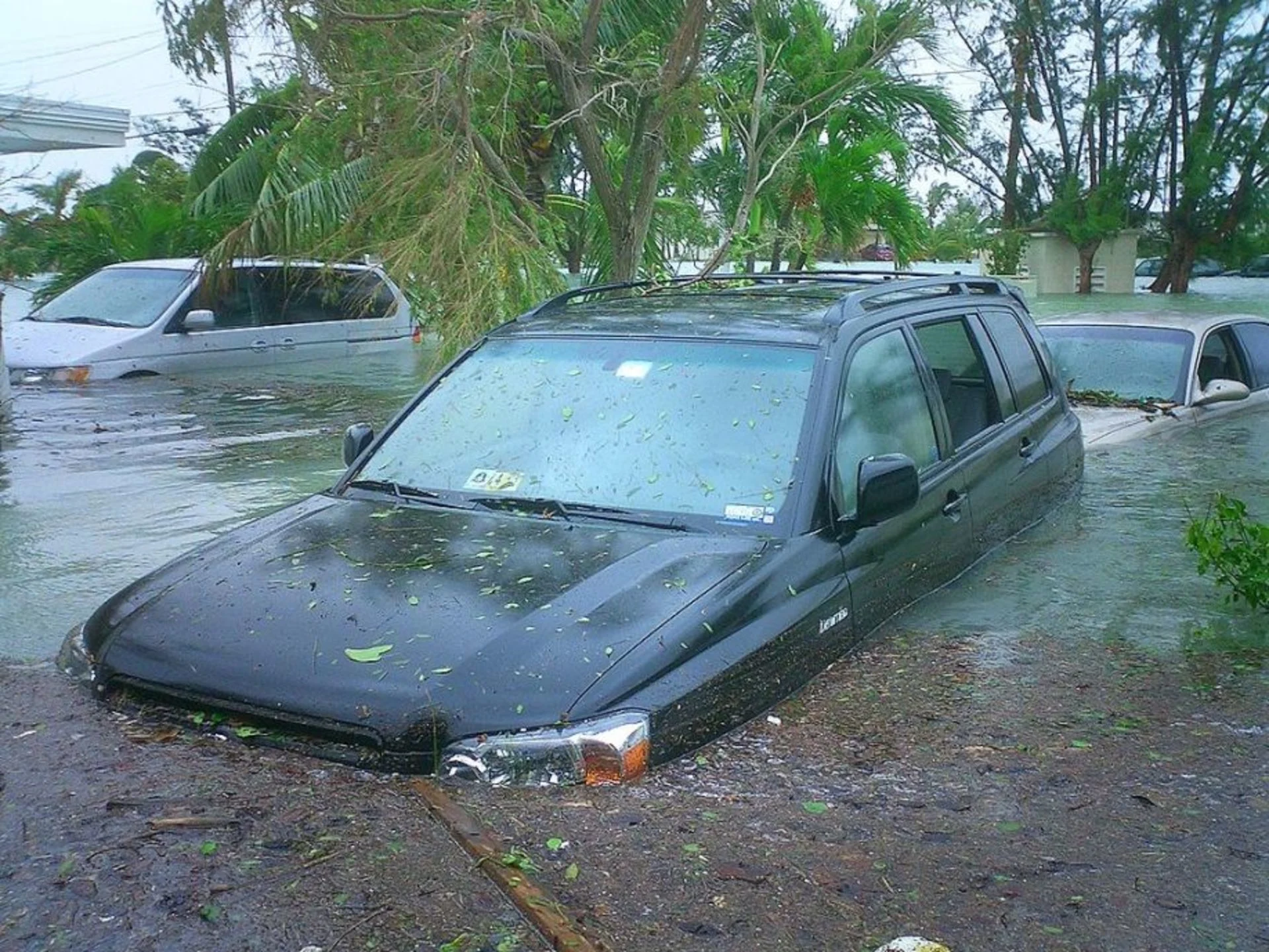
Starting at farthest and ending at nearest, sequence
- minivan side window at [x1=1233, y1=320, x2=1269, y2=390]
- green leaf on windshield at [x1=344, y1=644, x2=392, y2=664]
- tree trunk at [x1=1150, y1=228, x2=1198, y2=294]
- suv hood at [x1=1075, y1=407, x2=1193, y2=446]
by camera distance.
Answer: tree trunk at [x1=1150, y1=228, x2=1198, y2=294], minivan side window at [x1=1233, y1=320, x2=1269, y2=390], suv hood at [x1=1075, y1=407, x2=1193, y2=446], green leaf on windshield at [x1=344, y1=644, x2=392, y2=664]

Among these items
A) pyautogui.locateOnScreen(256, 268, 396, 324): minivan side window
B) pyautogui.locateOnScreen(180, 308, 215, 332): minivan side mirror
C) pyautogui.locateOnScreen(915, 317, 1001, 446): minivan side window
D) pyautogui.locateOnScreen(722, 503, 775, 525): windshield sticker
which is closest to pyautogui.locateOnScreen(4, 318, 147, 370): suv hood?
pyautogui.locateOnScreen(180, 308, 215, 332): minivan side mirror

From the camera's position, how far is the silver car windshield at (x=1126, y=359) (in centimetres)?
955

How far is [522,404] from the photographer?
5.27 metres

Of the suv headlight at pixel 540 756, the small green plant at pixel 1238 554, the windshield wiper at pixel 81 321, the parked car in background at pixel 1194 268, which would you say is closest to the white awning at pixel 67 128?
the windshield wiper at pixel 81 321

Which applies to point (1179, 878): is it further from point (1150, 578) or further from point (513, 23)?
point (513, 23)

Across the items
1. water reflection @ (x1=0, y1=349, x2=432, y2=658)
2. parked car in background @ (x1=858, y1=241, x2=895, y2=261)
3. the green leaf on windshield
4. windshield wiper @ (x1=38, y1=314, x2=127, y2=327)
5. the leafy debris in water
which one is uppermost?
parked car in background @ (x1=858, y1=241, x2=895, y2=261)

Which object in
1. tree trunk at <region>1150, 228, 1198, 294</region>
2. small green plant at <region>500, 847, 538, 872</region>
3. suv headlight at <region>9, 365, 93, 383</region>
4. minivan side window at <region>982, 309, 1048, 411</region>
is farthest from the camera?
tree trunk at <region>1150, 228, 1198, 294</region>

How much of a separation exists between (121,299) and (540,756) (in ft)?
39.4

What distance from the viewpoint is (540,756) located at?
3592 millimetres

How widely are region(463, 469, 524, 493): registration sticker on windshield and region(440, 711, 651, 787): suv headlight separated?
4.65 ft

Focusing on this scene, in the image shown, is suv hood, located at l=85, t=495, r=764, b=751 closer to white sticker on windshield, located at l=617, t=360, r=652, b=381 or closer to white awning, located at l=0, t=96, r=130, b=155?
white sticker on windshield, located at l=617, t=360, r=652, b=381

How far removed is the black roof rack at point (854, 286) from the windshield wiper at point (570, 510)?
126 cm

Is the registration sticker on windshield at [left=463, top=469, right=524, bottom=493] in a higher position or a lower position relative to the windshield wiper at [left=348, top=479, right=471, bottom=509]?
higher

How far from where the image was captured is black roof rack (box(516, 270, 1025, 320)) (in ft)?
19.1
